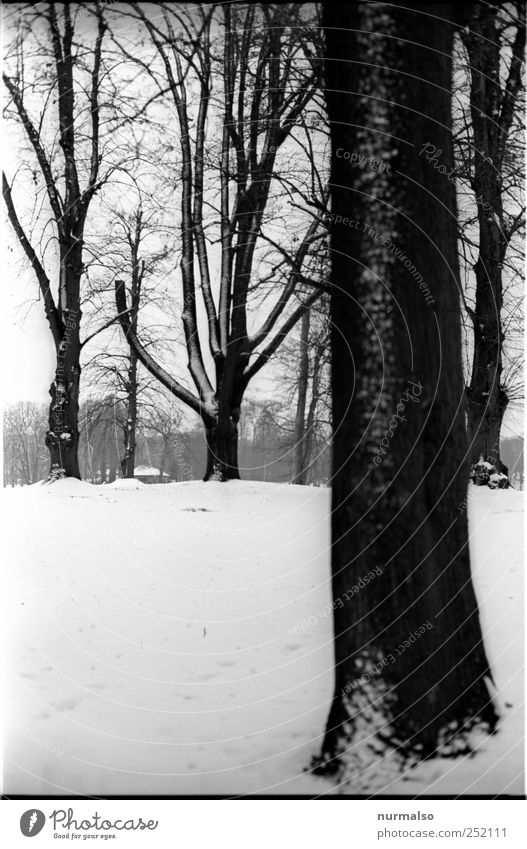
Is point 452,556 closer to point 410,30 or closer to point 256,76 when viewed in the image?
point 410,30

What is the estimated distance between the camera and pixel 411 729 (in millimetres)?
3514

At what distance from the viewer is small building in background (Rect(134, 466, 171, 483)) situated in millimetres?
6086

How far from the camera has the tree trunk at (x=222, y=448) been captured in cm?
651

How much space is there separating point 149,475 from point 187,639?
179cm

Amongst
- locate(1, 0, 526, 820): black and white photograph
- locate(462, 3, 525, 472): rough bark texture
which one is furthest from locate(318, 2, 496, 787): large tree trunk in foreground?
locate(462, 3, 525, 472): rough bark texture

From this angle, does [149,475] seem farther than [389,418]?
Yes

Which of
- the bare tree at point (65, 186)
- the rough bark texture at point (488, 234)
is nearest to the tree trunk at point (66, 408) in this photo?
the bare tree at point (65, 186)

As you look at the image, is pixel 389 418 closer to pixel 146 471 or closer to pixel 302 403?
pixel 146 471

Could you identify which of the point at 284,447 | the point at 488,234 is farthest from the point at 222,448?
the point at 488,234

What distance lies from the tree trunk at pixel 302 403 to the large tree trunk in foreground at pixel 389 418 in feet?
10.1

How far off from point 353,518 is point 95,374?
3328mm

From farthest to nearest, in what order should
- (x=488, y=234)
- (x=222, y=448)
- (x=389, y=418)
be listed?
(x=222, y=448) → (x=488, y=234) → (x=389, y=418)

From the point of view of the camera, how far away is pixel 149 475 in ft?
20.2

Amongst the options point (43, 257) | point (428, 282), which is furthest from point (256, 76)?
point (428, 282)
